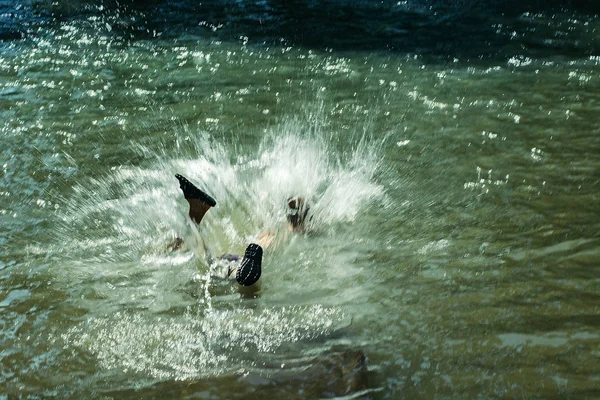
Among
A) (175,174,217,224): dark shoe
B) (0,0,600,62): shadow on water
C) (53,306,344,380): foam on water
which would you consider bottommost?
(53,306,344,380): foam on water

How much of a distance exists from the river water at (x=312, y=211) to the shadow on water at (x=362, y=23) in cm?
10

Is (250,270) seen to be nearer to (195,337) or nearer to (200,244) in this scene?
(195,337)

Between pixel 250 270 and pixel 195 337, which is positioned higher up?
pixel 250 270

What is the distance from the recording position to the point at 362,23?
452 inches

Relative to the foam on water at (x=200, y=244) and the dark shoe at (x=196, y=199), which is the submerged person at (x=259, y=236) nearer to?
the dark shoe at (x=196, y=199)

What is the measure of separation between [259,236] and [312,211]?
572 mm

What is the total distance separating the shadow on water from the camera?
9938mm

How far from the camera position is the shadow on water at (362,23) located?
9938 mm

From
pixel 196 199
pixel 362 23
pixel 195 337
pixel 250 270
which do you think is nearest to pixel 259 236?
pixel 196 199

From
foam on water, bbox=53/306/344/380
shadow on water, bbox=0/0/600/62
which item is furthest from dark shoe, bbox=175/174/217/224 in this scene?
shadow on water, bbox=0/0/600/62

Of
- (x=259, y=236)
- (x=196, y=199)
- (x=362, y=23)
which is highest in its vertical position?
(x=362, y=23)

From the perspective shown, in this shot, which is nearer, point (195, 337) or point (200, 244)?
point (195, 337)

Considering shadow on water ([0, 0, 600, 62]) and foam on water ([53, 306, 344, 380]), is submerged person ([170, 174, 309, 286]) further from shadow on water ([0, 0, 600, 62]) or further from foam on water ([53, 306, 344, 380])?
shadow on water ([0, 0, 600, 62])

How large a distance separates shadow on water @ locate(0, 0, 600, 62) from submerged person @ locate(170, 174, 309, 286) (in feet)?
15.6
